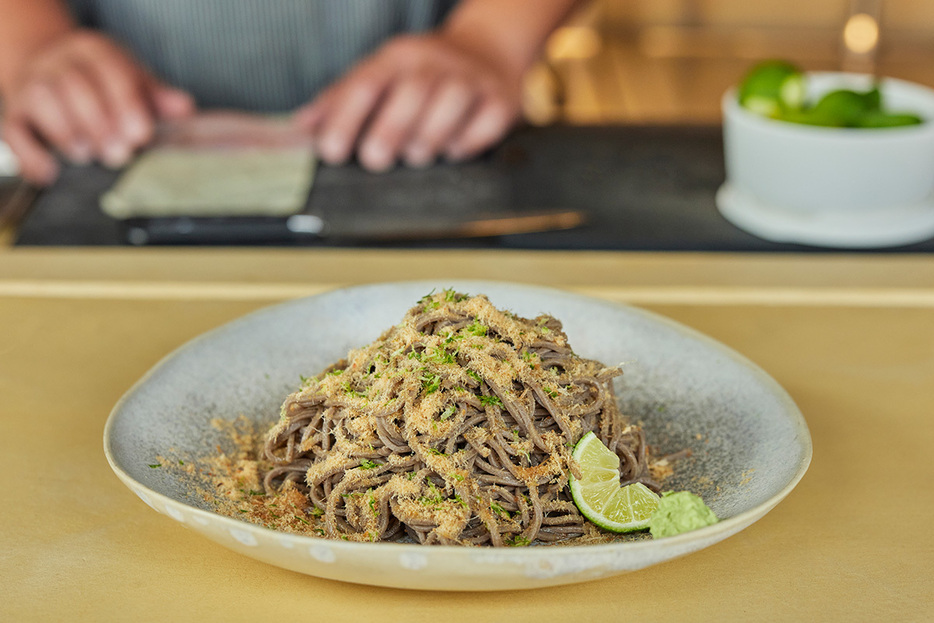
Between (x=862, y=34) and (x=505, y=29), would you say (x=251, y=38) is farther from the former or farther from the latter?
(x=862, y=34)

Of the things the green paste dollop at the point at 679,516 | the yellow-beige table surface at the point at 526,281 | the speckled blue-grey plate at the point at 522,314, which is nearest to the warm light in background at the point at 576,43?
the yellow-beige table surface at the point at 526,281

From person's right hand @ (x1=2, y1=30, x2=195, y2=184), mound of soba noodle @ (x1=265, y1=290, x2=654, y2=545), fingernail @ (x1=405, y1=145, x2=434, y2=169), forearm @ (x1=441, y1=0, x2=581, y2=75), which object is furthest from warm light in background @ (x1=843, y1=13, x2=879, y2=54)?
mound of soba noodle @ (x1=265, y1=290, x2=654, y2=545)

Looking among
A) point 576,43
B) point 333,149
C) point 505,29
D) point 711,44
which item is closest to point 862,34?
point 711,44

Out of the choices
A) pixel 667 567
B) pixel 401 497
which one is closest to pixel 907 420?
pixel 667 567

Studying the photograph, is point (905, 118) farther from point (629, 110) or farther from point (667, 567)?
point (629, 110)

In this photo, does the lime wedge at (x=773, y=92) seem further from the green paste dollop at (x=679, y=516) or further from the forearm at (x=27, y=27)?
the forearm at (x=27, y=27)
